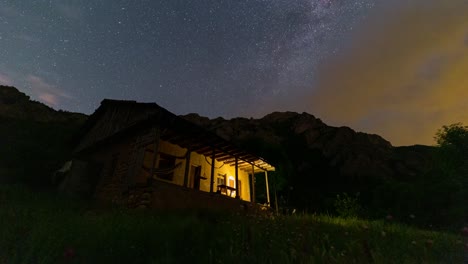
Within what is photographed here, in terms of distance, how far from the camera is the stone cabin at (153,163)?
493 inches

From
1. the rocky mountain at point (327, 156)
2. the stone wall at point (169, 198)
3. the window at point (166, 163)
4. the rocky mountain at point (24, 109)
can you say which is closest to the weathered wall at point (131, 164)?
the window at point (166, 163)

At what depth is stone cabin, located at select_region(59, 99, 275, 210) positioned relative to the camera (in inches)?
493

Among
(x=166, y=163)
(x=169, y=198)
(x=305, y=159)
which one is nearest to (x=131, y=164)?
(x=166, y=163)

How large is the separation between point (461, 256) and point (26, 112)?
52327 mm

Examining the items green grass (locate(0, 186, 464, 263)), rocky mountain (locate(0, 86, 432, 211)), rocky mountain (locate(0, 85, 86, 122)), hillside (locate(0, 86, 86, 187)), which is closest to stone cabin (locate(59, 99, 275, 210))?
hillside (locate(0, 86, 86, 187))

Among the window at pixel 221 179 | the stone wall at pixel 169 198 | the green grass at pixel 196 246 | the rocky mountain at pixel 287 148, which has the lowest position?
the green grass at pixel 196 246

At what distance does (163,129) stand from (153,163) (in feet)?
7.62

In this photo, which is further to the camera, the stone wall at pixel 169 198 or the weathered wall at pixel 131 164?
the weathered wall at pixel 131 164

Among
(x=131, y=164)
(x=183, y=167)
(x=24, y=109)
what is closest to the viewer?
(x=131, y=164)

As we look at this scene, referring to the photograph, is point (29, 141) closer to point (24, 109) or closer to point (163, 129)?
point (163, 129)

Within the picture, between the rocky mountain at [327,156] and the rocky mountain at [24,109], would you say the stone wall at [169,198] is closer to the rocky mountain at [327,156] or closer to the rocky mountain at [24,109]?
the rocky mountain at [327,156]

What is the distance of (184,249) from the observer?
4.29 m

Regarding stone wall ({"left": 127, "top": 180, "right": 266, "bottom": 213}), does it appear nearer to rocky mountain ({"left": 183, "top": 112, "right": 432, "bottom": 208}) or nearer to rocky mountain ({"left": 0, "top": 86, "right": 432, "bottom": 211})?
rocky mountain ({"left": 0, "top": 86, "right": 432, "bottom": 211})

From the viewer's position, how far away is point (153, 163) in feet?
Result: 40.7
